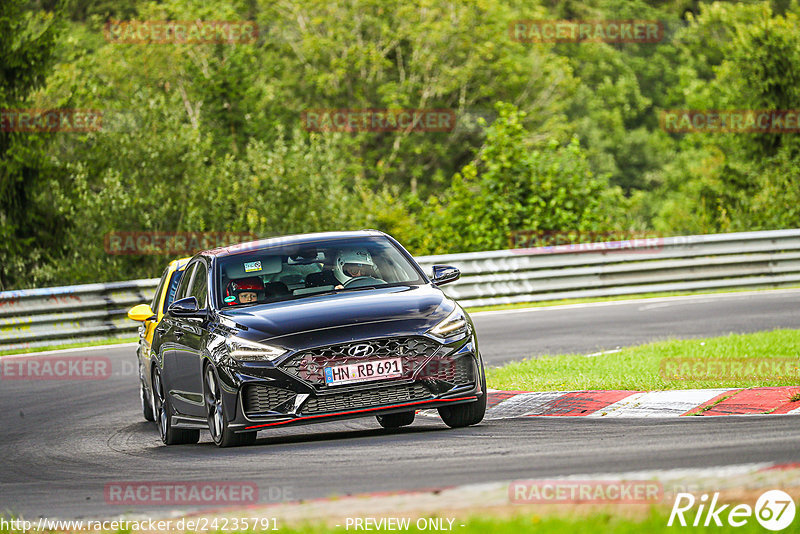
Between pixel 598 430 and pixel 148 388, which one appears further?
pixel 148 388

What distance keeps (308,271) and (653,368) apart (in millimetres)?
3767

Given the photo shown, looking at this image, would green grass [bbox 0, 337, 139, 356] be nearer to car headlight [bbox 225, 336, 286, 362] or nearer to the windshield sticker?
the windshield sticker

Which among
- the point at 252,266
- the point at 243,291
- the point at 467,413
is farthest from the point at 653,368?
the point at 243,291

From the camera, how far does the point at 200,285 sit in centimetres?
1085

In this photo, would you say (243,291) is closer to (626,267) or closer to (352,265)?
(352,265)

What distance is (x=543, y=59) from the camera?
5769 centimetres

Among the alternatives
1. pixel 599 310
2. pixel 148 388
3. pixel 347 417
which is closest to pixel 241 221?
pixel 599 310

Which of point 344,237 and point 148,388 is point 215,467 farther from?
point 148,388

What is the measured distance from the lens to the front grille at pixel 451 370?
9.12 meters

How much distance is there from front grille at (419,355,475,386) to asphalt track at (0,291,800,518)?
38cm

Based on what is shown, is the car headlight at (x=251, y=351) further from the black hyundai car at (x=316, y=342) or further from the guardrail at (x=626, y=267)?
the guardrail at (x=626, y=267)

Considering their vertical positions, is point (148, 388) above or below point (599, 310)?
above

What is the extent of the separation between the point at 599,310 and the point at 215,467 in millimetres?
12994

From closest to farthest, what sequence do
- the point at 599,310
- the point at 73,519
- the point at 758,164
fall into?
the point at 73,519 < the point at 599,310 < the point at 758,164
